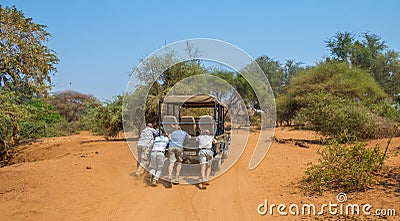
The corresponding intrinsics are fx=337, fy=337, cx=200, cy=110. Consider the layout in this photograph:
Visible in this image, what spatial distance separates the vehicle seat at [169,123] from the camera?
993cm

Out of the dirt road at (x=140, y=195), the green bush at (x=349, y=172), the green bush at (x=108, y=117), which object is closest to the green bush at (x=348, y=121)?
the dirt road at (x=140, y=195)

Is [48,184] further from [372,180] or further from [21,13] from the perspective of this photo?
[21,13]

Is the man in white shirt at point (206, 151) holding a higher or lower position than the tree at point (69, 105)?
lower

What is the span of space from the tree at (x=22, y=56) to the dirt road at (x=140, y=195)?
6350mm

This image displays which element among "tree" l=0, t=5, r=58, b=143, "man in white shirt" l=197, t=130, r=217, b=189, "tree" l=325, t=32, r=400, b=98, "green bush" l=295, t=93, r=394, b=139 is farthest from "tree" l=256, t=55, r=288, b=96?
"man in white shirt" l=197, t=130, r=217, b=189

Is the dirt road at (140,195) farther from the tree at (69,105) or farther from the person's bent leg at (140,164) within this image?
the tree at (69,105)

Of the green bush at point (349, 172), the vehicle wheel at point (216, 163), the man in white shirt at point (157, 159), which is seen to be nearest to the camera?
the green bush at point (349, 172)

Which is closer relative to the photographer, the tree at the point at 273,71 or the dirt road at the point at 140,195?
the dirt road at the point at 140,195

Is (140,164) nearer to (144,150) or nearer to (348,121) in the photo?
(144,150)

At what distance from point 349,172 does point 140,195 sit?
4.26 metres

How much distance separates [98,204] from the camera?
258 inches

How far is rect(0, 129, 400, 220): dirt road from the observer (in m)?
5.84

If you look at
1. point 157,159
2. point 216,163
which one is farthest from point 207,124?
point 157,159

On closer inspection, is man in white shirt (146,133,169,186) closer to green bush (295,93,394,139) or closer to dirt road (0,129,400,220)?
dirt road (0,129,400,220)
